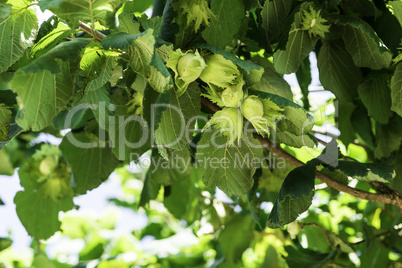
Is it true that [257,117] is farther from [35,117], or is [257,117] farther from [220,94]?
[35,117]

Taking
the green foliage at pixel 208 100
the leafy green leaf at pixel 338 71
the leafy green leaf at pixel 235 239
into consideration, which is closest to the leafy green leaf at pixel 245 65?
the green foliage at pixel 208 100

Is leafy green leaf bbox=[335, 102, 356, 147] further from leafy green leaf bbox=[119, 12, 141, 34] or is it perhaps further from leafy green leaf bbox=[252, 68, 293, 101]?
leafy green leaf bbox=[119, 12, 141, 34]

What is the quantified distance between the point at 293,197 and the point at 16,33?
0.54m

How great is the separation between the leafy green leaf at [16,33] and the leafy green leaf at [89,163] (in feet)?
1.32

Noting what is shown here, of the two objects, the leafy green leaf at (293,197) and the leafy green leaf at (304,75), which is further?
the leafy green leaf at (304,75)

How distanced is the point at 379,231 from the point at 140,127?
85 centimetres

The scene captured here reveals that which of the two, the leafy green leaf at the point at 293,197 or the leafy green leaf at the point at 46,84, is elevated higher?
the leafy green leaf at the point at 46,84

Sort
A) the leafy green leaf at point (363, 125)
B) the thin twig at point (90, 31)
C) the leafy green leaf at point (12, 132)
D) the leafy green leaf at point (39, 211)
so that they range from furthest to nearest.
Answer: the leafy green leaf at point (39, 211) < the leafy green leaf at point (363, 125) < the leafy green leaf at point (12, 132) < the thin twig at point (90, 31)

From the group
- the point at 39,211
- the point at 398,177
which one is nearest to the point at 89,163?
the point at 39,211

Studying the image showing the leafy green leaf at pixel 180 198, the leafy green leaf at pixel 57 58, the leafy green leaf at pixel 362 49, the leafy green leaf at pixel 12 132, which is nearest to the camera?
the leafy green leaf at pixel 57 58

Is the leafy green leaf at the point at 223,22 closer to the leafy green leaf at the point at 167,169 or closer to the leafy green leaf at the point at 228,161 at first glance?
the leafy green leaf at the point at 228,161

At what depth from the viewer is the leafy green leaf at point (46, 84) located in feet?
2.17

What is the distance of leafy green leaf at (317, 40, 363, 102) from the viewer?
42.0 inches

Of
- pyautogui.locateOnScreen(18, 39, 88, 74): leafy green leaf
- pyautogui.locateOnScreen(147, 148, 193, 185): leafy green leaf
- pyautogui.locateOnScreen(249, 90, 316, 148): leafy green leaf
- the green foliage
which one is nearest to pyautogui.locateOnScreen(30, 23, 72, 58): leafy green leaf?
the green foliage
